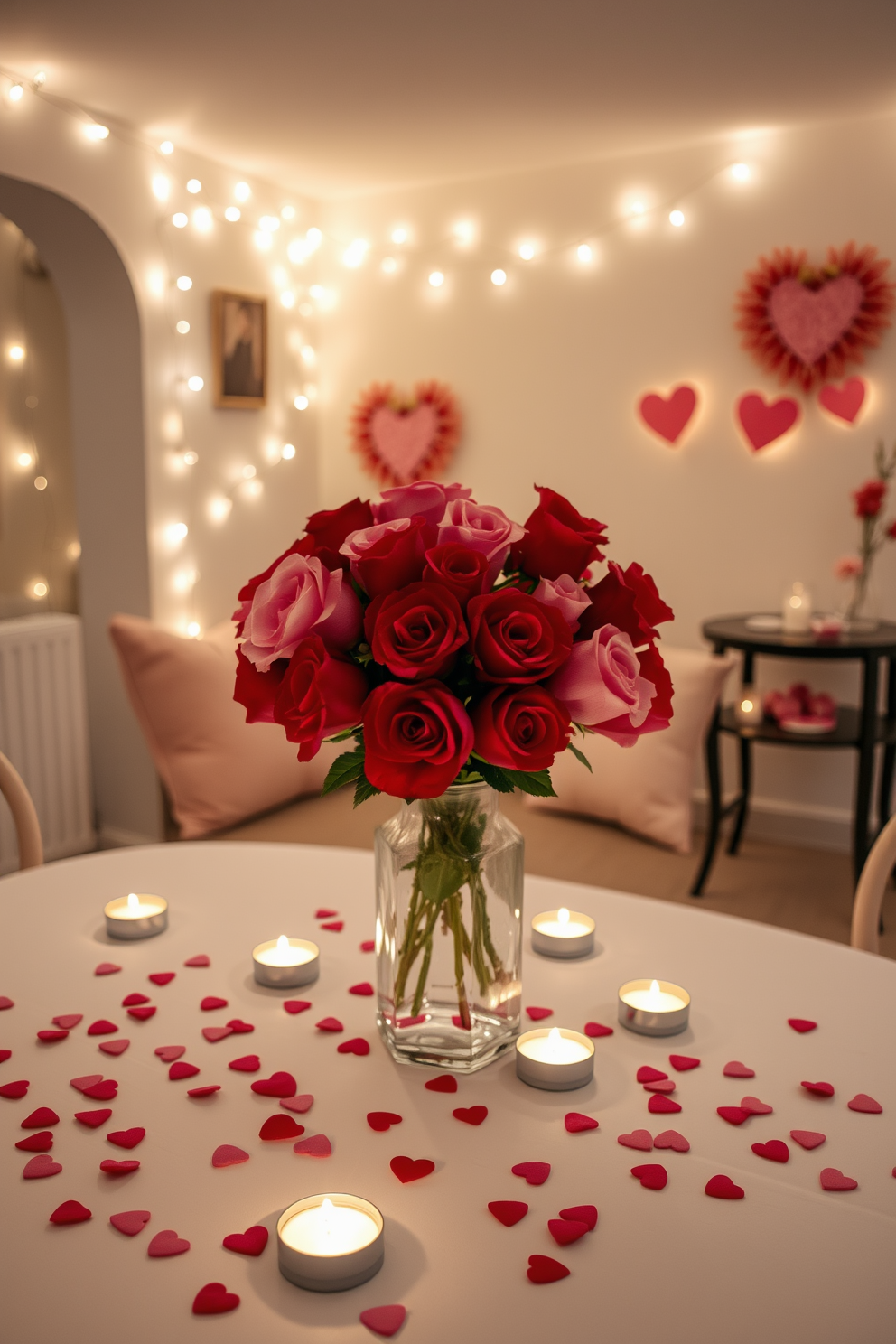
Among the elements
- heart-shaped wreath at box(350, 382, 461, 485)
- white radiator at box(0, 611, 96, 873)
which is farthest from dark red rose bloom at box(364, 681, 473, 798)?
heart-shaped wreath at box(350, 382, 461, 485)

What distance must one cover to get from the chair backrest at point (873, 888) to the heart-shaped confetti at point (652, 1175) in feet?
2.18

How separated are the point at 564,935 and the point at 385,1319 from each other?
59 cm

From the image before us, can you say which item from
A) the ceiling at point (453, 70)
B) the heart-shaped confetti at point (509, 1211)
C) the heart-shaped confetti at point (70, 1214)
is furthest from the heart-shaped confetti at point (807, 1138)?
the ceiling at point (453, 70)

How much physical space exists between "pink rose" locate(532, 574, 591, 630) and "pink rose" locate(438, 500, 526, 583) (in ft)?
0.15

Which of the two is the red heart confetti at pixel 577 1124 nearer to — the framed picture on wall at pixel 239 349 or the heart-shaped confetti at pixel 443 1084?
the heart-shaped confetti at pixel 443 1084

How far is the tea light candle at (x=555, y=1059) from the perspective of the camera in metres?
0.94

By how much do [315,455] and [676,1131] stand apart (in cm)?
325

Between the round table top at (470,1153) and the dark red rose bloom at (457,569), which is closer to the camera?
the round table top at (470,1153)

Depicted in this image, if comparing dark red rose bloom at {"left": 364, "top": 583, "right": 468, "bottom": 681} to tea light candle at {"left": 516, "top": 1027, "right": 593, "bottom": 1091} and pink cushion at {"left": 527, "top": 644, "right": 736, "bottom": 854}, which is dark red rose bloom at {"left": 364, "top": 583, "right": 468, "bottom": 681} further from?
pink cushion at {"left": 527, "top": 644, "right": 736, "bottom": 854}

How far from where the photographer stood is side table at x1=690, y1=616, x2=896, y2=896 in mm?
2598

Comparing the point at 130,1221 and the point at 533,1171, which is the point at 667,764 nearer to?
the point at 533,1171

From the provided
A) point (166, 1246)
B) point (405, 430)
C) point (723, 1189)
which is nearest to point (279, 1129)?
point (166, 1246)

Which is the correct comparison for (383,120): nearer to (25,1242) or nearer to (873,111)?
(873,111)

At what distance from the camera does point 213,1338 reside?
66cm
